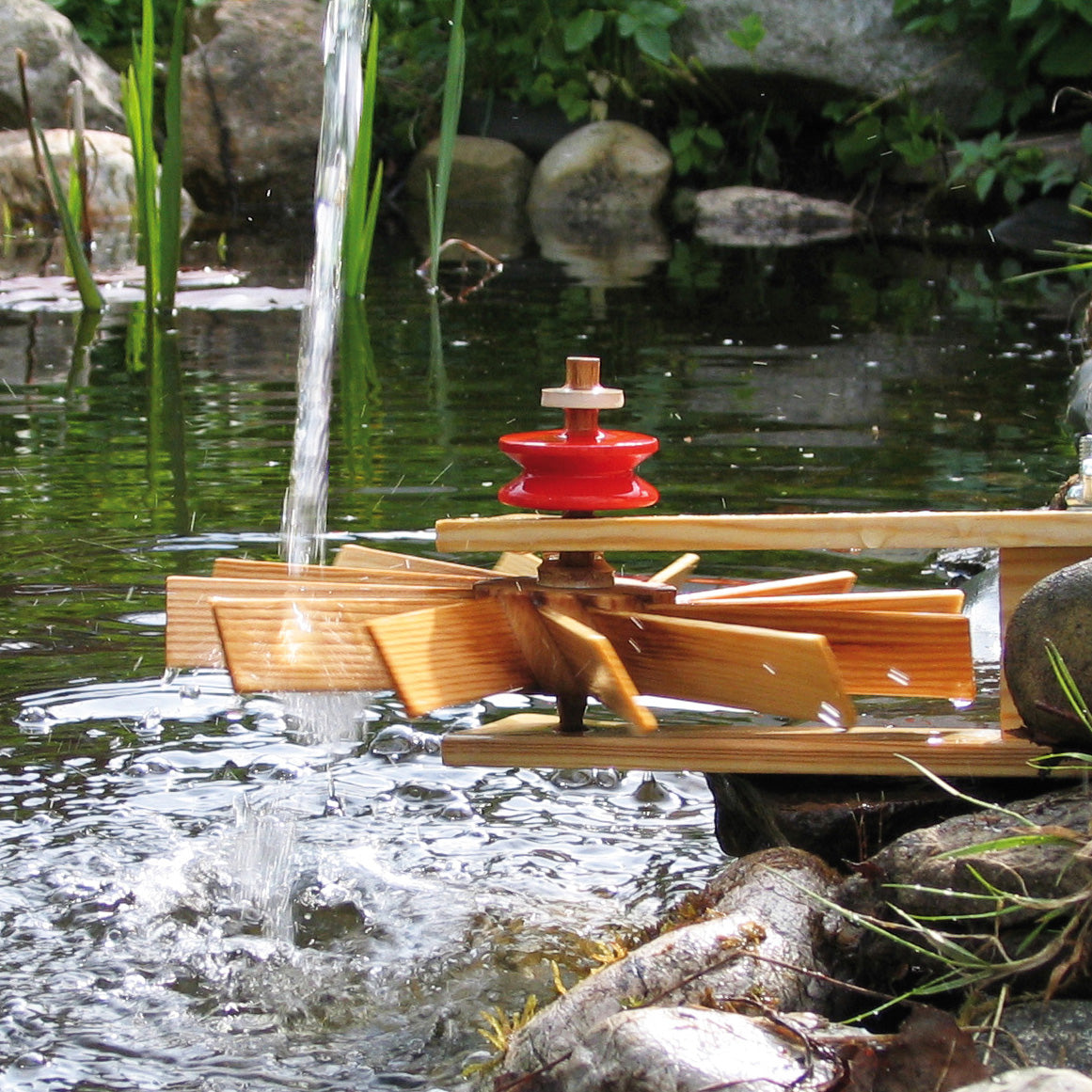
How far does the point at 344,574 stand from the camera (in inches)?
112

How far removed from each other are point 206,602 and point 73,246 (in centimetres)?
631

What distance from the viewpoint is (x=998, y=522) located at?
2613mm

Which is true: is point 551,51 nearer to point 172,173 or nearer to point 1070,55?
point 1070,55

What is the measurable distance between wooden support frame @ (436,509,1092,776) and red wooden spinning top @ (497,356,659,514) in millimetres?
45

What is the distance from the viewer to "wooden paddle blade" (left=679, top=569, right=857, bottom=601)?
2893 mm

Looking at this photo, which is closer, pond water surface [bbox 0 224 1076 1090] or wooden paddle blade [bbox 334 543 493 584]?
pond water surface [bbox 0 224 1076 1090]

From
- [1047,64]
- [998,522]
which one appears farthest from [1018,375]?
[1047,64]

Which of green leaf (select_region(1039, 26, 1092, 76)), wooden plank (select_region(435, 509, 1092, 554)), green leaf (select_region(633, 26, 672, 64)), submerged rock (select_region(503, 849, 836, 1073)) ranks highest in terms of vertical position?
green leaf (select_region(633, 26, 672, 64))

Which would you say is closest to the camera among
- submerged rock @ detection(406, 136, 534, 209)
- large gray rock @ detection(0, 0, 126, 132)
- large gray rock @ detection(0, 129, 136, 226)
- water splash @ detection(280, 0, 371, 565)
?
water splash @ detection(280, 0, 371, 565)

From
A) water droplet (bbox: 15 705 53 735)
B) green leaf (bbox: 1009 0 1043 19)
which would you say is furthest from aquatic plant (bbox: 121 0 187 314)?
green leaf (bbox: 1009 0 1043 19)

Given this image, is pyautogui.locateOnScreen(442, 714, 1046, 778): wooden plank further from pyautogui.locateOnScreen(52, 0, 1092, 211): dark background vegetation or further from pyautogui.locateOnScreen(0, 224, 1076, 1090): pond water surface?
pyautogui.locateOnScreen(52, 0, 1092, 211): dark background vegetation

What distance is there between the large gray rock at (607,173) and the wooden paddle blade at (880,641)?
15152 mm

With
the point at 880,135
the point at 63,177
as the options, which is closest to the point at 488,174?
the point at 880,135

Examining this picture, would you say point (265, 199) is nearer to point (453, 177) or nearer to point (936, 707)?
point (453, 177)
